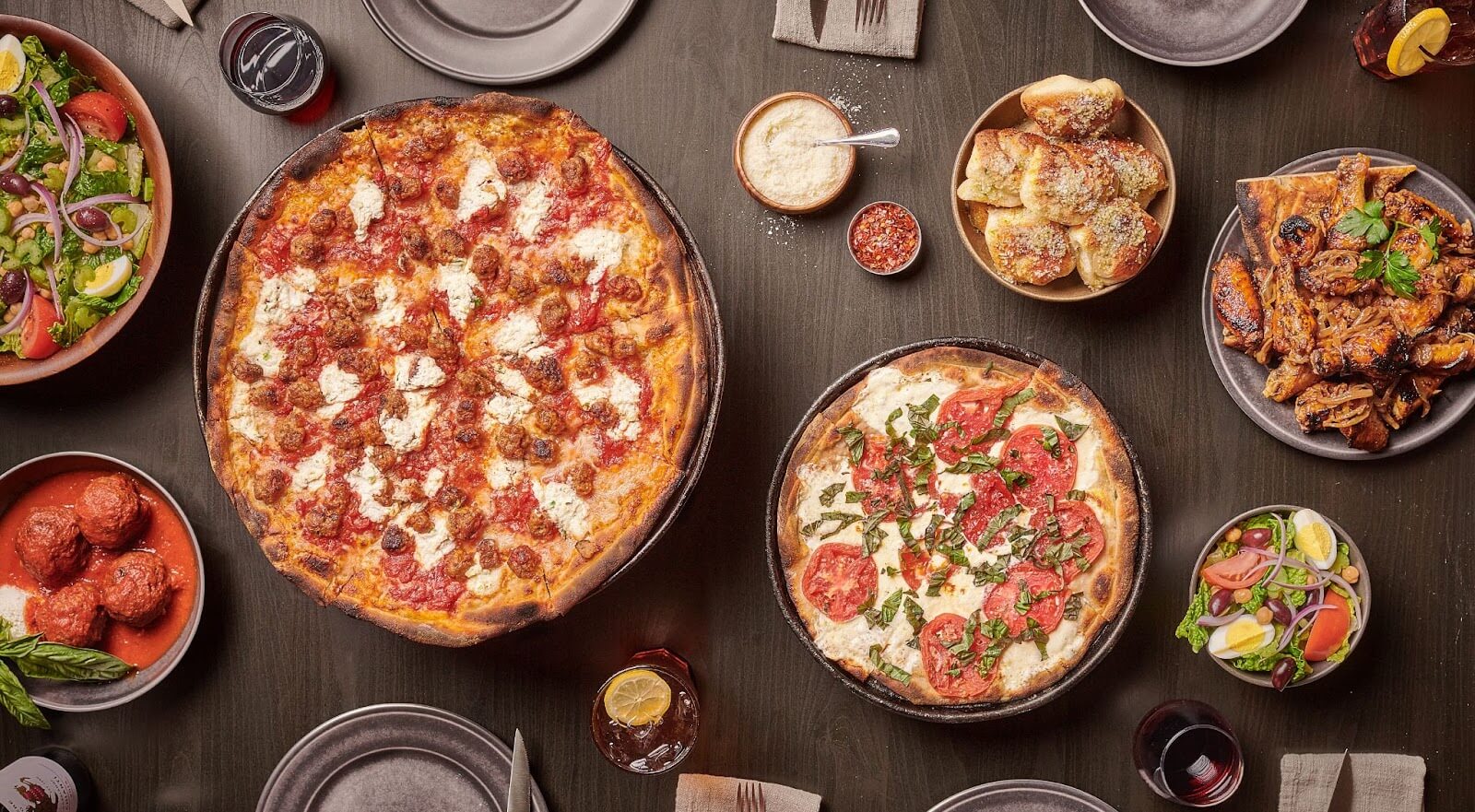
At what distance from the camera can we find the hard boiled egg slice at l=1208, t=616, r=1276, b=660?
3.88m

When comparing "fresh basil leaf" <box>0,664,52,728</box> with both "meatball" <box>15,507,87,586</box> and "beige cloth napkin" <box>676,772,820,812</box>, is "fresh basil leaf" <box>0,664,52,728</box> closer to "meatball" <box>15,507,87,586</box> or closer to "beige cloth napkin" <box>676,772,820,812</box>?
"meatball" <box>15,507,87,586</box>

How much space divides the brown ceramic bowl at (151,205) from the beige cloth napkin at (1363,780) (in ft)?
16.9

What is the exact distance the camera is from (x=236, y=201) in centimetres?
Result: 435

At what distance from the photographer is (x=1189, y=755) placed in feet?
12.8

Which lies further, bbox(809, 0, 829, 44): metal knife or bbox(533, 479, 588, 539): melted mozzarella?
bbox(809, 0, 829, 44): metal knife

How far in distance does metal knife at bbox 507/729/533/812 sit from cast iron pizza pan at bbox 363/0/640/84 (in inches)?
109

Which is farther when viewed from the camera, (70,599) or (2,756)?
(2,756)

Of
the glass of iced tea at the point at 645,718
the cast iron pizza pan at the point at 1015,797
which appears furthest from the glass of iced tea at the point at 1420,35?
the glass of iced tea at the point at 645,718

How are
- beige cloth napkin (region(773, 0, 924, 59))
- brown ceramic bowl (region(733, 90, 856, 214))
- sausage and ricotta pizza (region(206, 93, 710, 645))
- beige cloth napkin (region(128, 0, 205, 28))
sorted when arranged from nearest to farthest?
sausage and ricotta pizza (region(206, 93, 710, 645))
brown ceramic bowl (region(733, 90, 856, 214))
beige cloth napkin (region(773, 0, 924, 59))
beige cloth napkin (region(128, 0, 205, 28))

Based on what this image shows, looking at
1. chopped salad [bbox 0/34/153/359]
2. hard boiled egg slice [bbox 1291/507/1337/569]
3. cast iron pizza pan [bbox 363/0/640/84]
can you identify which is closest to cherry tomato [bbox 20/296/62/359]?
chopped salad [bbox 0/34/153/359]

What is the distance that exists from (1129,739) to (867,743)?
1113 millimetres

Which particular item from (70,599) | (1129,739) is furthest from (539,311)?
(1129,739)

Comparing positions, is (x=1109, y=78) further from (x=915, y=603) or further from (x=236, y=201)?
(x=236, y=201)

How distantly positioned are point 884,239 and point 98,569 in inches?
141
